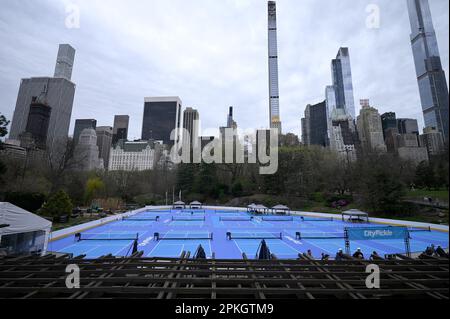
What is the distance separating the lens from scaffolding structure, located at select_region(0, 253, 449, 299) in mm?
1897

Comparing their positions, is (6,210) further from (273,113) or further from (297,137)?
(273,113)

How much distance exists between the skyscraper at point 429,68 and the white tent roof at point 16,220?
911cm

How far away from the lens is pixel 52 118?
674 centimetres

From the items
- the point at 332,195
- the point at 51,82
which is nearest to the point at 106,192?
the point at 51,82

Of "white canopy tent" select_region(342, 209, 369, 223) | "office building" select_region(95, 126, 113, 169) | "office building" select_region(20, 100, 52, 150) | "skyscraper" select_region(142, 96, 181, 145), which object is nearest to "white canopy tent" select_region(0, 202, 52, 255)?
"office building" select_region(20, 100, 52, 150)

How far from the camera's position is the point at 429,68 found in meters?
1.95

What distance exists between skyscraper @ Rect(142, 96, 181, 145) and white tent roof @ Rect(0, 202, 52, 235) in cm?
13932

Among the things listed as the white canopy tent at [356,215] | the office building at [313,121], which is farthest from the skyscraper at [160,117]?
the white canopy tent at [356,215]

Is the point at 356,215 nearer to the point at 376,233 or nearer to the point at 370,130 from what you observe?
the point at 376,233

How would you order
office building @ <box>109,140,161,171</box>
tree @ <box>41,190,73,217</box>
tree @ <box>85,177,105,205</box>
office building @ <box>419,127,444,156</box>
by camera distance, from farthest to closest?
office building @ <box>109,140,161,171</box> < tree @ <box>85,177,105,205</box> < tree @ <box>41,190,73,217</box> < office building @ <box>419,127,444,156</box>

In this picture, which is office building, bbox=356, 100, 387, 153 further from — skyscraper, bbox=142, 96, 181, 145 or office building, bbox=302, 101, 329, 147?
skyscraper, bbox=142, 96, 181, 145

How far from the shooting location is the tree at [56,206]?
14844 millimetres
